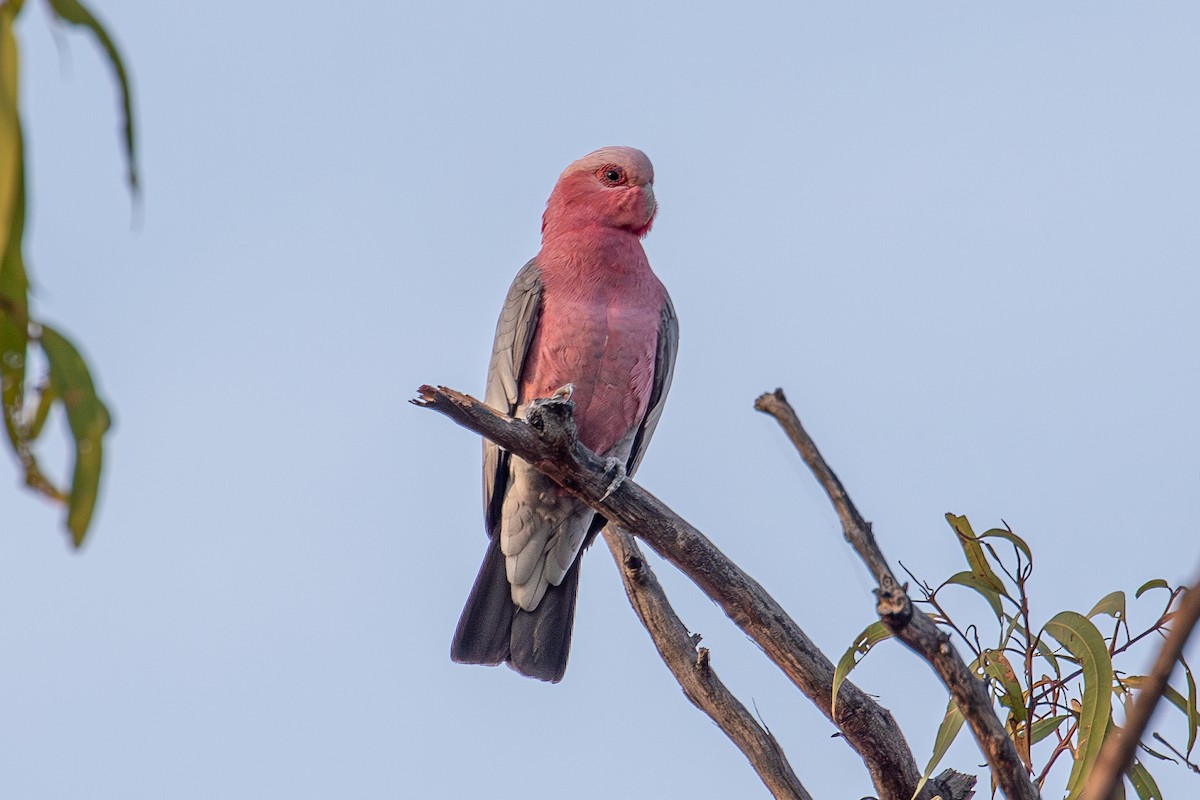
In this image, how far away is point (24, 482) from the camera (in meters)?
1.51

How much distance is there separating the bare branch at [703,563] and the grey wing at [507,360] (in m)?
1.01

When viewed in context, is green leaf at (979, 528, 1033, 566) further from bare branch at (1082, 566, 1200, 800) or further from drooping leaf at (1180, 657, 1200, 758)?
bare branch at (1082, 566, 1200, 800)

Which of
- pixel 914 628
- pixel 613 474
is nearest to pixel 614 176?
pixel 613 474

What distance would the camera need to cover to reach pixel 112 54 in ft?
5.20

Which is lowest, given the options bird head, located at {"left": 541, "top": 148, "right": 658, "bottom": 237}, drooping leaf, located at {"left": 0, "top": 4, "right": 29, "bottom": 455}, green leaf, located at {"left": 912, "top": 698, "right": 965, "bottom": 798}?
drooping leaf, located at {"left": 0, "top": 4, "right": 29, "bottom": 455}

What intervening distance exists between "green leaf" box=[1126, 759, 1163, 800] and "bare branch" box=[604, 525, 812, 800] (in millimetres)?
940

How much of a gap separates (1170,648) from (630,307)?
149 inches

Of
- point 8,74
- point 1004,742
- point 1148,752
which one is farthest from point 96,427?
point 1148,752

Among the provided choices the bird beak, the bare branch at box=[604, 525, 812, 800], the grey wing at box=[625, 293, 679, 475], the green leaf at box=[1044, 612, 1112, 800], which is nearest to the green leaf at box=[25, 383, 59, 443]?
the green leaf at box=[1044, 612, 1112, 800]

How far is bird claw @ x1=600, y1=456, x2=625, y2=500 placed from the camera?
406 cm

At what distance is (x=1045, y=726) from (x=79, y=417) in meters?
2.77

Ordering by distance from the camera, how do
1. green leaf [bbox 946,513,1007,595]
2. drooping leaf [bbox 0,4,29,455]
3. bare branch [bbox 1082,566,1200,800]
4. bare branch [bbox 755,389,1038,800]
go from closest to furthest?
bare branch [bbox 1082,566,1200,800] → drooping leaf [bbox 0,4,29,455] → bare branch [bbox 755,389,1038,800] → green leaf [bbox 946,513,1007,595]

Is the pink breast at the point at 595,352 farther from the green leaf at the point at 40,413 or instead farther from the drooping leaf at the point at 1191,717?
the green leaf at the point at 40,413

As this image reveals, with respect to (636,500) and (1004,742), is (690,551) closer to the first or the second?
(636,500)
